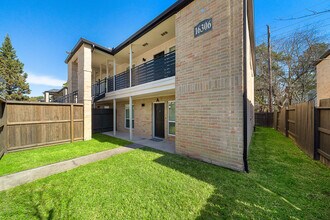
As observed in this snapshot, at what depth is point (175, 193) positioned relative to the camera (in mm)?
3043

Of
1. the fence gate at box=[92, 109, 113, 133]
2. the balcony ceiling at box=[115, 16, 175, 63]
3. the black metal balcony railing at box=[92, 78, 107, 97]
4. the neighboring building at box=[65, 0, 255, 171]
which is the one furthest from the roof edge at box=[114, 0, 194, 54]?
the fence gate at box=[92, 109, 113, 133]

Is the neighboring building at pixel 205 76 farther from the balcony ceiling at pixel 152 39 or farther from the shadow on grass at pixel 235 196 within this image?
the shadow on grass at pixel 235 196

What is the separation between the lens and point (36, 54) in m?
15.0

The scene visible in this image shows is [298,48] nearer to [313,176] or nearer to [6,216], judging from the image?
[313,176]

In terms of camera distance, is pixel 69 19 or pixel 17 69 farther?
pixel 17 69

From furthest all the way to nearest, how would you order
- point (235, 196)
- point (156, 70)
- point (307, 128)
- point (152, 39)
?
1. point (152, 39)
2. point (156, 70)
3. point (307, 128)
4. point (235, 196)

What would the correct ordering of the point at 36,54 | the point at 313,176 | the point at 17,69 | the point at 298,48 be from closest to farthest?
the point at 313,176, the point at 36,54, the point at 298,48, the point at 17,69

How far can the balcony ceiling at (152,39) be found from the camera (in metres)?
6.90

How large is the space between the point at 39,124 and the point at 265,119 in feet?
65.1

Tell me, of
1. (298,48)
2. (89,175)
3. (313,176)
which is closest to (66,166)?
(89,175)

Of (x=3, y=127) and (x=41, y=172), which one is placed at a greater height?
(x=3, y=127)

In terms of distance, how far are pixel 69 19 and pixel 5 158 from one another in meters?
10.4

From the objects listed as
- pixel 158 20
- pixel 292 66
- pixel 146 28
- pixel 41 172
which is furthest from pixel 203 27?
pixel 292 66

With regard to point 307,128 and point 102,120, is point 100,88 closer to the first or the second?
point 102,120
